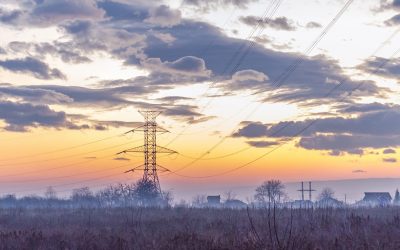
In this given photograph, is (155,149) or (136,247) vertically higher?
(155,149)

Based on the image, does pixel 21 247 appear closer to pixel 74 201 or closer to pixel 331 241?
pixel 331 241

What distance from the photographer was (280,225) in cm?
2225

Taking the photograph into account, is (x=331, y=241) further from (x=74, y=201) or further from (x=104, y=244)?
(x=74, y=201)

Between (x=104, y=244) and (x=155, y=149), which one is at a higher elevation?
(x=155, y=149)

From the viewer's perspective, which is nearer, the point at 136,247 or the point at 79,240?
the point at 136,247

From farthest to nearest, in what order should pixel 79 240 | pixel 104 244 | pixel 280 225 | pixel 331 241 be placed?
1. pixel 280 225
2. pixel 79 240
3. pixel 104 244
4. pixel 331 241

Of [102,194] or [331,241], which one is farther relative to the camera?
[102,194]

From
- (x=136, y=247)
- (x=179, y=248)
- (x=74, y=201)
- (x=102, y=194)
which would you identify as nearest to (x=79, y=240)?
(x=136, y=247)

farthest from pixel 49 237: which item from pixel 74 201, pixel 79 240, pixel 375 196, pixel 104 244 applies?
pixel 375 196

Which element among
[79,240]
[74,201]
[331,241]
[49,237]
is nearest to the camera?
[331,241]

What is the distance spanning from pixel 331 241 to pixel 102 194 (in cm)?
16063

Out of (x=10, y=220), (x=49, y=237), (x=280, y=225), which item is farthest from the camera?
(x=10, y=220)

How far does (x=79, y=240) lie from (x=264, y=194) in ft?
589

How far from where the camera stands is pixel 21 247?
1639cm
